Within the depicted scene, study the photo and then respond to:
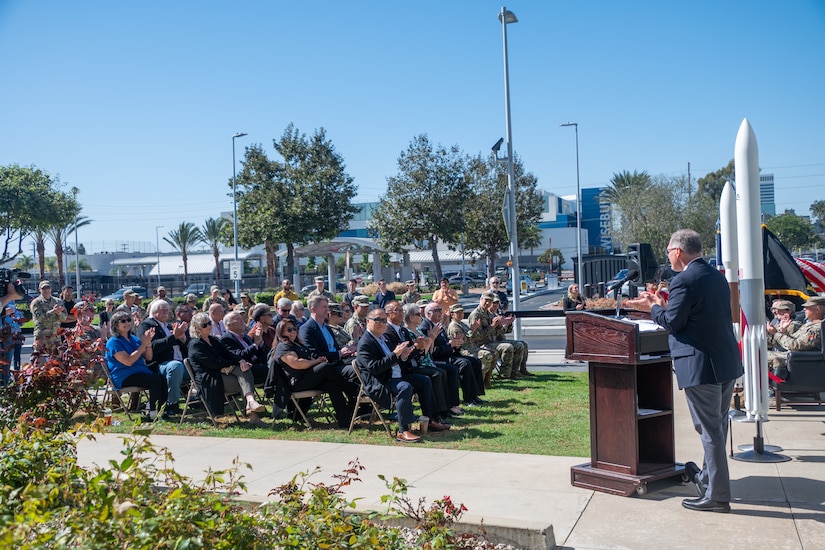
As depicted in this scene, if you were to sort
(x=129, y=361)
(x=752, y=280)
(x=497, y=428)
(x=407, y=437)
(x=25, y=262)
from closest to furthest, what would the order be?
(x=752, y=280), (x=407, y=437), (x=497, y=428), (x=129, y=361), (x=25, y=262)

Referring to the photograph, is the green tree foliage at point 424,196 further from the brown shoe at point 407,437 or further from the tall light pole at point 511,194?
the brown shoe at point 407,437

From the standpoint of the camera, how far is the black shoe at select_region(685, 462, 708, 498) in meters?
5.69

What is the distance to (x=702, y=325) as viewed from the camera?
549 cm

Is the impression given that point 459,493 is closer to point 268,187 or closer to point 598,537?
point 598,537

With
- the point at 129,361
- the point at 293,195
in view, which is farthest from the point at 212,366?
the point at 293,195

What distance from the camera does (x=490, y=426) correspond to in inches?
357

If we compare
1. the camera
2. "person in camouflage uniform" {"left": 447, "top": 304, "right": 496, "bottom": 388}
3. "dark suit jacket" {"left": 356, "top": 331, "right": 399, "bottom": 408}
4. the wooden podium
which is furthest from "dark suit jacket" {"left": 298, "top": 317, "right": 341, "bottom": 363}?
the wooden podium

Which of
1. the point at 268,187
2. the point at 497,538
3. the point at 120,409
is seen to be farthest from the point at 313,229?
the point at 497,538

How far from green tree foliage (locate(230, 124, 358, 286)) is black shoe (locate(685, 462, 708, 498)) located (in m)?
39.2

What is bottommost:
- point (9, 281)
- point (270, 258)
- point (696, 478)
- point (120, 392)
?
point (696, 478)

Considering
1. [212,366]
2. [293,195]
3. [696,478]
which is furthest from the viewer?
[293,195]

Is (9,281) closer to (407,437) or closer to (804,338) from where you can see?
(407,437)

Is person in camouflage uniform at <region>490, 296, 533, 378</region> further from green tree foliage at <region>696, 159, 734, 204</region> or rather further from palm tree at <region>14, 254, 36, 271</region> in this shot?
palm tree at <region>14, 254, 36, 271</region>

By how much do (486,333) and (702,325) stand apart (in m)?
7.11
